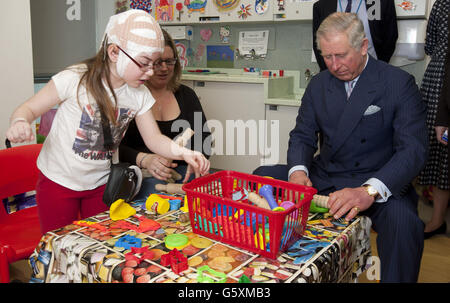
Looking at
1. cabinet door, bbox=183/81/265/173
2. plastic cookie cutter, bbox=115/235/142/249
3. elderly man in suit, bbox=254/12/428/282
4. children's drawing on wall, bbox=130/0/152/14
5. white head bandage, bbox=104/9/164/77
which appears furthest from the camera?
children's drawing on wall, bbox=130/0/152/14

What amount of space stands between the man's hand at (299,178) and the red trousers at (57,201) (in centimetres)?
67

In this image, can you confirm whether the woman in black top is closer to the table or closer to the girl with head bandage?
the girl with head bandage

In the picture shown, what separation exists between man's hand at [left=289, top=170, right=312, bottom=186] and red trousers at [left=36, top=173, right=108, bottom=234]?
0.67m

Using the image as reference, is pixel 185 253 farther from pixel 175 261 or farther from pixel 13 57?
pixel 13 57

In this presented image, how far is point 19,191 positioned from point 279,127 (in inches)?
78.2

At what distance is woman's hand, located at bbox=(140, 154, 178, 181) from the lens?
1593 millimetres

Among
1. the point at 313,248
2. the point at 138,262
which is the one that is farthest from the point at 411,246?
the point at 138,262

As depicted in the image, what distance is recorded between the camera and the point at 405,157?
141 centimetres

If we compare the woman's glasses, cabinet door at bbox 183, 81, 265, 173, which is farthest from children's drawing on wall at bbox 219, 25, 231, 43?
the woman's glasses

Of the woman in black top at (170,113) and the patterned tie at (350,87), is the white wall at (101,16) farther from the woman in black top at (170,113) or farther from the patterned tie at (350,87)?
the patterned tie at (350,87)

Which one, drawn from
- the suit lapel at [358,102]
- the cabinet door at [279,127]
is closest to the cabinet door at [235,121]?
the cabinet door at [279,127]

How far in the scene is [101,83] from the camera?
131cm

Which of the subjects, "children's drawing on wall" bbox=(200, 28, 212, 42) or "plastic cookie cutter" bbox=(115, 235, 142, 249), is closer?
"plastic cookie cutter" bbox=(115, 235, 142, 249)

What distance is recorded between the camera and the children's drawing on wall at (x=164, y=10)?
383cm
